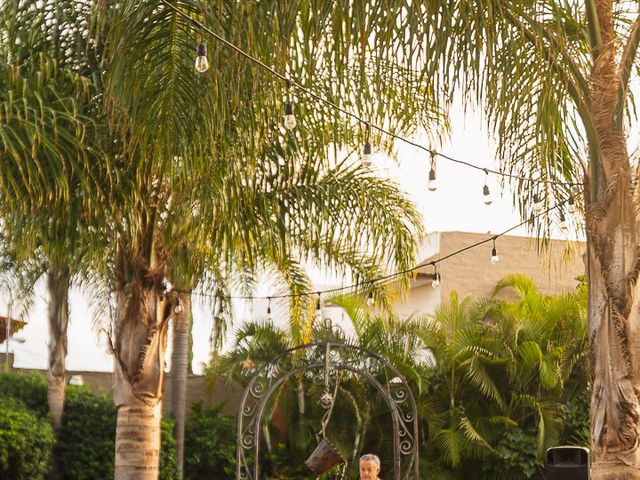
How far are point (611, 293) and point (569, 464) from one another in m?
1.67

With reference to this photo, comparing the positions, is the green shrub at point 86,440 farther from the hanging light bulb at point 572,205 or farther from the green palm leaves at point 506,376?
the hanging light bulb at point 572,205

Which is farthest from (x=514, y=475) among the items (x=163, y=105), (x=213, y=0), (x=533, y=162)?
(x=213, y=0)

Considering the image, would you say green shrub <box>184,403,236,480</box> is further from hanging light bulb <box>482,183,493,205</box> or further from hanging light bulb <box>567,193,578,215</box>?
hanging light bulb <box>567,193,578,215</box>

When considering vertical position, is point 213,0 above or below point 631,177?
above

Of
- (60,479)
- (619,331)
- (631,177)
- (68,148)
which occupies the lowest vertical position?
(60,479)

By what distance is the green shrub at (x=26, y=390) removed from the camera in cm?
1712

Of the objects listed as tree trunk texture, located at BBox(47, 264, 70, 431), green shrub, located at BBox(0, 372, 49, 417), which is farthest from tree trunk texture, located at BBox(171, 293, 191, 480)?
green shrub, located at BBox(0, 372, 49, 417)

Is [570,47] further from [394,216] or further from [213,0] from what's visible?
[394,216]

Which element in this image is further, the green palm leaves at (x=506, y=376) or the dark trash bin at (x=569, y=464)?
the green palm leaves at (x=506, y=376)

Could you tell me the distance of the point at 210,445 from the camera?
716 inches

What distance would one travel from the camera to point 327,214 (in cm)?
1146

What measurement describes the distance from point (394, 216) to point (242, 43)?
5940 mm

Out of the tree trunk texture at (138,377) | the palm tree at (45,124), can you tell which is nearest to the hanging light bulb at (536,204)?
the palm tree at (45,124)

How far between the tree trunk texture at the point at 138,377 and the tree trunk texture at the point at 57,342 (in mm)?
6046
